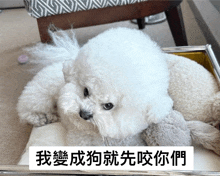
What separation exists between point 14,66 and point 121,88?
1.20m

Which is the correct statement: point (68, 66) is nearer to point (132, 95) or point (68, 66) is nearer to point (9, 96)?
point (132, 95)

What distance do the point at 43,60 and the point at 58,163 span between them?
47 centimetres

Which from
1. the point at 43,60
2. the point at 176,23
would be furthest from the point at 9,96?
the point at 176,23

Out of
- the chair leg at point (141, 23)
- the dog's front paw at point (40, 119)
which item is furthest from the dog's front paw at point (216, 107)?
the chair leg at point (141, 23)

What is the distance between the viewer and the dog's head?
56 cm

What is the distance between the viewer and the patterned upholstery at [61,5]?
1.13m

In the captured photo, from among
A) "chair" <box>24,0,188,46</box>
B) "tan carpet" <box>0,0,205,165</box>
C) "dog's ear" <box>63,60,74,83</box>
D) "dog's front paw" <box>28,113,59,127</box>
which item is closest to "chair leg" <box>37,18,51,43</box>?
"chair" <box>24,0,188,46</box>

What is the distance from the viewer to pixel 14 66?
153cm

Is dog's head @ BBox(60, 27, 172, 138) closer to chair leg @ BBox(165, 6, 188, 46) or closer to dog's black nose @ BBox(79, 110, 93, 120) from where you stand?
dog's black nose @ BBox(79, 110, 93, 120)

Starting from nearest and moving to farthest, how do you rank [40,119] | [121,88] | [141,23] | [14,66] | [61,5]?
1. [121,88]
2. [40,119]
3. [61,5]
4. [14,66]
5. [141,23]

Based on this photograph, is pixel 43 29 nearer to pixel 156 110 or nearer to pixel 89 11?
pixel 89 11

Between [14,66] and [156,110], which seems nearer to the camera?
[156,110]

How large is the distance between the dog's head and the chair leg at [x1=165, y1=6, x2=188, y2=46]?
864 mm

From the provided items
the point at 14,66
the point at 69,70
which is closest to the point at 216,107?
the point at 69,70
